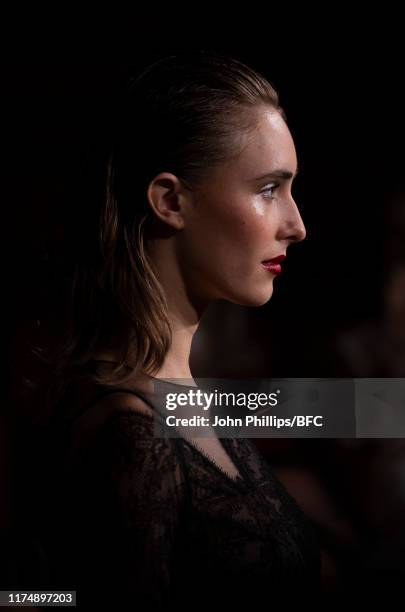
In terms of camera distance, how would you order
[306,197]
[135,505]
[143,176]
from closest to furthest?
[135,505] → [143,176] → [306,197]

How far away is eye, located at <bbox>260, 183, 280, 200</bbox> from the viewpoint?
0.82 meters

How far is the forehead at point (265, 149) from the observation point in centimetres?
81

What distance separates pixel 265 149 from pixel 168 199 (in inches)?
4.5

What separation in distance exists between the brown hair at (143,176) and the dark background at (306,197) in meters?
0.07

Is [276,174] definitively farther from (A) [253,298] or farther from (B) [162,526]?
(B) [162,526]

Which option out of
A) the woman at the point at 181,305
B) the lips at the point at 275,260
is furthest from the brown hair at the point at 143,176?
the lips at the point at 275,260

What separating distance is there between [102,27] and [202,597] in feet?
Result: 2.18

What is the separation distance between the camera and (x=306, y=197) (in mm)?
916

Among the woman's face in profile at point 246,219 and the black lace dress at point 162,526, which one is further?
the woman's face in profile at point 246,219

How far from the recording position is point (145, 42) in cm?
93

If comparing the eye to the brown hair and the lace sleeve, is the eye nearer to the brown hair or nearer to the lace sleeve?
the brown hair

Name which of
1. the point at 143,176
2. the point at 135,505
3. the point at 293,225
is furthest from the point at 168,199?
the point at 135,505

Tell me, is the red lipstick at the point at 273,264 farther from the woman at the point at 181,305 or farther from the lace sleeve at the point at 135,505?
the lace sleeve at the point at 135,505

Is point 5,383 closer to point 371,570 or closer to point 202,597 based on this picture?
point 202,597
